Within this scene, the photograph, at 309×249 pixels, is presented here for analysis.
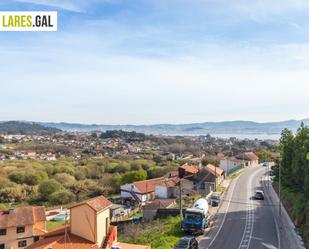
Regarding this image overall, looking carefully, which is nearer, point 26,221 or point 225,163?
point 26,221

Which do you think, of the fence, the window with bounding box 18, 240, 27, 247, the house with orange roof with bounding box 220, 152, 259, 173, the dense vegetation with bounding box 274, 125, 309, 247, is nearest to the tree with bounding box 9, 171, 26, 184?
the fence

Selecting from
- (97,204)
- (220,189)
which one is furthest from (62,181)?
(97,204)

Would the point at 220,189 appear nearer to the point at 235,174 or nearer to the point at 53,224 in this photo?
the point at 235,174

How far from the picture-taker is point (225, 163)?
90812mm

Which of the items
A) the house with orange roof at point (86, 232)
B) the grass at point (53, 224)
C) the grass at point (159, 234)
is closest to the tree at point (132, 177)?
the grass at point (53, 224)

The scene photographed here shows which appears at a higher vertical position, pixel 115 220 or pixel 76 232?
pixel 76 232

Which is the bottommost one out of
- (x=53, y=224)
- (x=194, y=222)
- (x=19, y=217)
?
(x=53, y=224)

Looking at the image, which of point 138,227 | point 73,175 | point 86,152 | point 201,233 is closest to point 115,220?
point 138,227

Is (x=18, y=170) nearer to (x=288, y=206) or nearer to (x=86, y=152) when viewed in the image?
(x=288, y=206)

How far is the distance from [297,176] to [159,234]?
54.5ft

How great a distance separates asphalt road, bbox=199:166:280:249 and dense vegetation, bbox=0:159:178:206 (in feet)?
93.7

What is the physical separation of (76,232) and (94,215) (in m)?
1.80

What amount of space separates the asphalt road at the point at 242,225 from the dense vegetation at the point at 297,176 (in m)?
2.16

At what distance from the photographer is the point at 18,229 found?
132 ft
